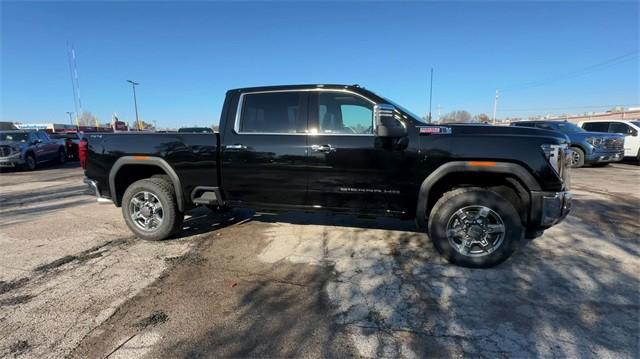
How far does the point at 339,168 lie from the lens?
4141mm

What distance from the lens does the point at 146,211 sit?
15.8 ft

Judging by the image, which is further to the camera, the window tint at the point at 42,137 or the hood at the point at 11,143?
the window tint at the point at 42,137

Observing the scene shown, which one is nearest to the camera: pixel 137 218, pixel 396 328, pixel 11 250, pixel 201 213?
pixel 396 328

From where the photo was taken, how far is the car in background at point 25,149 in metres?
13.3

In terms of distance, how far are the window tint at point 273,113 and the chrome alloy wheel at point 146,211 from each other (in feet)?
5.36

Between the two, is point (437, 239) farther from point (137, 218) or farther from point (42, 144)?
point (42, 144)

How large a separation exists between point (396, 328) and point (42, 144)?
17899mm

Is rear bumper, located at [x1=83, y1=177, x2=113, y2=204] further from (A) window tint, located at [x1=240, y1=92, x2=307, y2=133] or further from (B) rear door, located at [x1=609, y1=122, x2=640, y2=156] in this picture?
(B) rear door, located at [x1=609, y1=122, x2=640, y2=156]

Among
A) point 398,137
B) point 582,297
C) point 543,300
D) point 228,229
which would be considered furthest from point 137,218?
point 582,297

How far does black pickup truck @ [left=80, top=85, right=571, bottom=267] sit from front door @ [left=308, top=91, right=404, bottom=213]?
12mm

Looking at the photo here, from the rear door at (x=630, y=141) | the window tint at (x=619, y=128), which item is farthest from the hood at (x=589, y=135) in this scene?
the window tint at (x=619, y=128)

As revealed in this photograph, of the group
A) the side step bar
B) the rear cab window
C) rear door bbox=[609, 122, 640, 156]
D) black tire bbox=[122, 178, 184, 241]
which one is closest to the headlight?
rear door bbox=[609, 122, 640, 156]

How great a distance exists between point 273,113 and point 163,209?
1978mm

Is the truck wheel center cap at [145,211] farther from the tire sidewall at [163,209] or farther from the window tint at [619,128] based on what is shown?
the window tint at [619,128]
